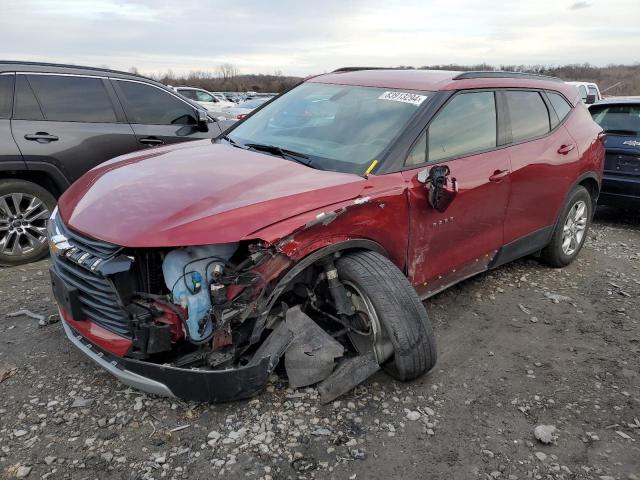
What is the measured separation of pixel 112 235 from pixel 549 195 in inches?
143

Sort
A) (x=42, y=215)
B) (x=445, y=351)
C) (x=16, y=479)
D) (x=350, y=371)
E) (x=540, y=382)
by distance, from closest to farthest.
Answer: (x=16, y=479) → (x=350, y=371) → (x=540, y=382) → (x=445, y=351) → (x=42, y=215)

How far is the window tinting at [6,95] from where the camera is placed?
485 cm

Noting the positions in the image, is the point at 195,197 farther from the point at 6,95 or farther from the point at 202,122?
the point at 202,122

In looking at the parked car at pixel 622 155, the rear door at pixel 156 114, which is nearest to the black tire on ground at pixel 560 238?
the parked car at pixel 622 155

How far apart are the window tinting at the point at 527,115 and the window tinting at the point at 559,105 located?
0.66ft

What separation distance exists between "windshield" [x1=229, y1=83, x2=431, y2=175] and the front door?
0.24m

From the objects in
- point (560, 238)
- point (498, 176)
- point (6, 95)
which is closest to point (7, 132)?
point (6, 95)

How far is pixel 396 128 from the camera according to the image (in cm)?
340

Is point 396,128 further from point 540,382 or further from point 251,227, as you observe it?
point 540,382

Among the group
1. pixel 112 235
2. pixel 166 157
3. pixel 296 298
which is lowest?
pixel 296 298

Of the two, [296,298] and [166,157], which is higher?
[166,157]

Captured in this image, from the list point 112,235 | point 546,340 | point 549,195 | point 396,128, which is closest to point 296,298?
point 112,235

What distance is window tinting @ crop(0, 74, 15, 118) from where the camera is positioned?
485 centimetres

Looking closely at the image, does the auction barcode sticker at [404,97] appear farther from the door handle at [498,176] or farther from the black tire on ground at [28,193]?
the black tire on ground at [28,193]
